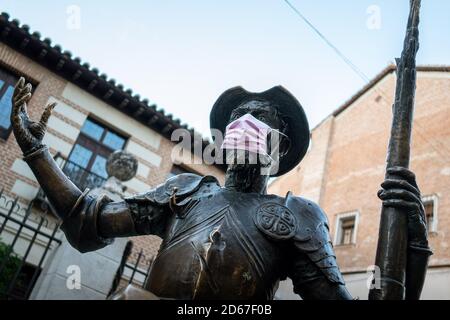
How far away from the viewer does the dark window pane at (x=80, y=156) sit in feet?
37.4

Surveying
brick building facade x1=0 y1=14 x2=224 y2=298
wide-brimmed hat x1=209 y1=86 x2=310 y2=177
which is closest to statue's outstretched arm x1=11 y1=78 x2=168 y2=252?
wide-brimmed hat x1=209 y1=86 x2=310 y2=177

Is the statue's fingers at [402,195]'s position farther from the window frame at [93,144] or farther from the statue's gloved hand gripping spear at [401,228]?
the window frame at [93,144]

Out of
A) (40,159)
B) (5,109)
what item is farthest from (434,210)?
(40,159)

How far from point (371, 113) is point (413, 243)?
59.0 feet

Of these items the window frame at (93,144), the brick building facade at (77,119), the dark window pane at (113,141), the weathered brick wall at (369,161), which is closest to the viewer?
the brick building facade at (77,119)

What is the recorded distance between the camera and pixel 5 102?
1075cm

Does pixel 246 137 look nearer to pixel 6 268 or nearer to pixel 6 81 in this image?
pixel 6 268

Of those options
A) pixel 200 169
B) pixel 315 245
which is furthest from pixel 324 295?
pixel 200 169

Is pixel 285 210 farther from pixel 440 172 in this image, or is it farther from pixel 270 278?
pixel 440 172

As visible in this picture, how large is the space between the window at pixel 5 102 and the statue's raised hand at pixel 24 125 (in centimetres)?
902

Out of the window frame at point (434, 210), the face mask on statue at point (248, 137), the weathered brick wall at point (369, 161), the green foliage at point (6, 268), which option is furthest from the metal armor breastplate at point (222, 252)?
the window frame at point (434, 210)

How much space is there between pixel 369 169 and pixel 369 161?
0.40m

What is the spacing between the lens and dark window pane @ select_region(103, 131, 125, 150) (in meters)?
12.3
